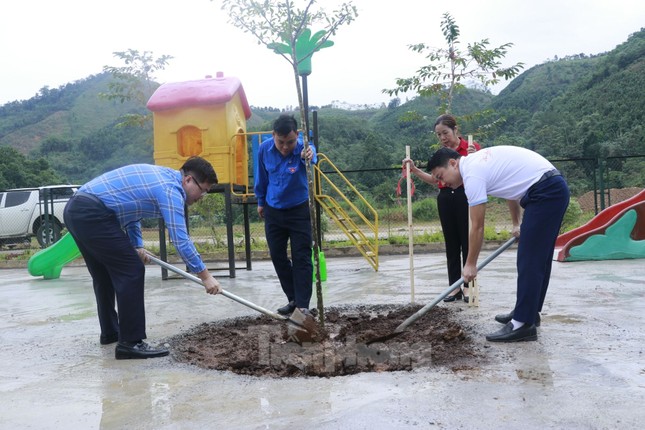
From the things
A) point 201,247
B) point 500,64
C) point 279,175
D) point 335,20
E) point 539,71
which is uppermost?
point 539,71

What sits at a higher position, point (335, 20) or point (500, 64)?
point (500, 64)

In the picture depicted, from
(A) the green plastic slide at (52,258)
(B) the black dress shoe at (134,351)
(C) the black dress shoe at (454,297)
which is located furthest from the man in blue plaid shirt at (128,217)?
(A) the green plastic slide at (52,258)

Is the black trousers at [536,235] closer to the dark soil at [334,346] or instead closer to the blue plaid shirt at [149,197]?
the dark soil at [334,346]

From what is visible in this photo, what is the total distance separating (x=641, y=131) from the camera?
26219 mm

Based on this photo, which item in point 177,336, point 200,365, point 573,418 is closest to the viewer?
point 573,418

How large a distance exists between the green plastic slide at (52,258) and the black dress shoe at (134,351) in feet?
19.2

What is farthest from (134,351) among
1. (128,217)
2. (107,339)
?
(128,217)

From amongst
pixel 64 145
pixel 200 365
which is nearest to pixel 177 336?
pixel 200 365

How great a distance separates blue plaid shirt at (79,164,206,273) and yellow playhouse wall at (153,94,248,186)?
3.98m

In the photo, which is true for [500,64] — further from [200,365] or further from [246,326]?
[200,365]

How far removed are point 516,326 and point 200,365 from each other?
1.95 m

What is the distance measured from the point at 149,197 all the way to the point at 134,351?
965 mm

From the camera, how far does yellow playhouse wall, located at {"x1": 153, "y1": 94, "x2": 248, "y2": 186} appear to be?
25.5ft

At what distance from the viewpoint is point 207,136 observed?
25.6ft
